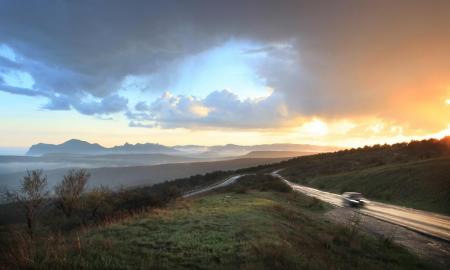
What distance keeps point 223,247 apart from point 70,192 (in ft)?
102

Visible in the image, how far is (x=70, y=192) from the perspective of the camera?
3922 cm

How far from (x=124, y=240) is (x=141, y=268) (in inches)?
184

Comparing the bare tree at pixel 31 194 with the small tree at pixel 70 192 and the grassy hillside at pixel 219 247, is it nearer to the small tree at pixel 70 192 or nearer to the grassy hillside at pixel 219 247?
the small tree at pixel 70 192

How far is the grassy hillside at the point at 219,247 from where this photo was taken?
1065 centimetres

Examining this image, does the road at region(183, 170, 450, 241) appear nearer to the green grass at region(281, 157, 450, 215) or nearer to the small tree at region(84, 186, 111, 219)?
the green grass at region(281, 157, 450, 215)

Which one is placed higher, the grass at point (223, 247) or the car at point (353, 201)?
the grass at point (223, 247)

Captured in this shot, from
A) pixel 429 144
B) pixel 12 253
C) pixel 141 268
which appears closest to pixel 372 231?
pixel 141 268

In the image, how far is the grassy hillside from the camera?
10.6 metres

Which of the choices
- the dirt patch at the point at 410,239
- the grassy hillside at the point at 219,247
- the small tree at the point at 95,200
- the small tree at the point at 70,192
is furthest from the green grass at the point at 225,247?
the small tree at the point at 70,192

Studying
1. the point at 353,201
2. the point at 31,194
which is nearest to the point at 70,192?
the point at 31,194

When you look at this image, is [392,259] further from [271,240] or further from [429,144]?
[429,144]

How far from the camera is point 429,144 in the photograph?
262ft

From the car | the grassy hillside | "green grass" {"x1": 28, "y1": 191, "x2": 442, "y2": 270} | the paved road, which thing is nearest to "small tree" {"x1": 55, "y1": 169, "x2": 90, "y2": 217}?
"green grass" {"x1": 28, "y1": 191, "x2": 442, "y2": 270}

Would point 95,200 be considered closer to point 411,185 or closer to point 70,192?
point 70,192
